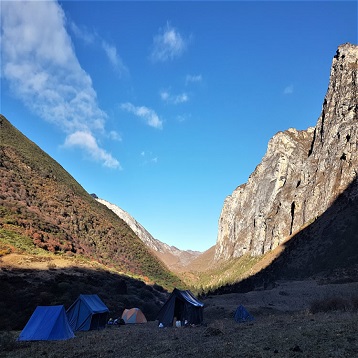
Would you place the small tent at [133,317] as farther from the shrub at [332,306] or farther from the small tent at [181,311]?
the shrub at [332,306]

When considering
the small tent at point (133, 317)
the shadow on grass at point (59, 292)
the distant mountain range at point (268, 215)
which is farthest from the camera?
the distant mountain range at point (268, 215)

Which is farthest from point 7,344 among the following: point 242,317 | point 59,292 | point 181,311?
point 59,292

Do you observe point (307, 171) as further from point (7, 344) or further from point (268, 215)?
point (7, 344)

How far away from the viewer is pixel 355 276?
53.4 m

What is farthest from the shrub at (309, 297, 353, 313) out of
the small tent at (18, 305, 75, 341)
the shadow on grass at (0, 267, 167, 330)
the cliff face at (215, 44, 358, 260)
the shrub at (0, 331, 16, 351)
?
the cliff face at (215, 44, 358, 260)

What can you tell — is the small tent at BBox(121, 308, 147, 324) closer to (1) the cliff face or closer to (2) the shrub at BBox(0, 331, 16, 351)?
(2) the shrub at BBox(0, 331, 16, 351)

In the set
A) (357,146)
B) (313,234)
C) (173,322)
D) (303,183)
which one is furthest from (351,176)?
(173,322)

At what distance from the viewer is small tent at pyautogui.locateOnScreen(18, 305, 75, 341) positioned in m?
20.3

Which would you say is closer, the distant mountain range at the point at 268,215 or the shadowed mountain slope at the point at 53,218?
the shadowed mountain slope at the point at 53,218

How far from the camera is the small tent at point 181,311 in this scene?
1150 inches

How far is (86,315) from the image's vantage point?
1054 inches

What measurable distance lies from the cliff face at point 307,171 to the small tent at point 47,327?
75052 mm

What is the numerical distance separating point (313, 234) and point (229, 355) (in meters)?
76.0

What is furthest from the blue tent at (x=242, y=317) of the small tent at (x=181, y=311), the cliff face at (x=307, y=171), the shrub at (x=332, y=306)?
the cliff face at (x=307, y=171)
